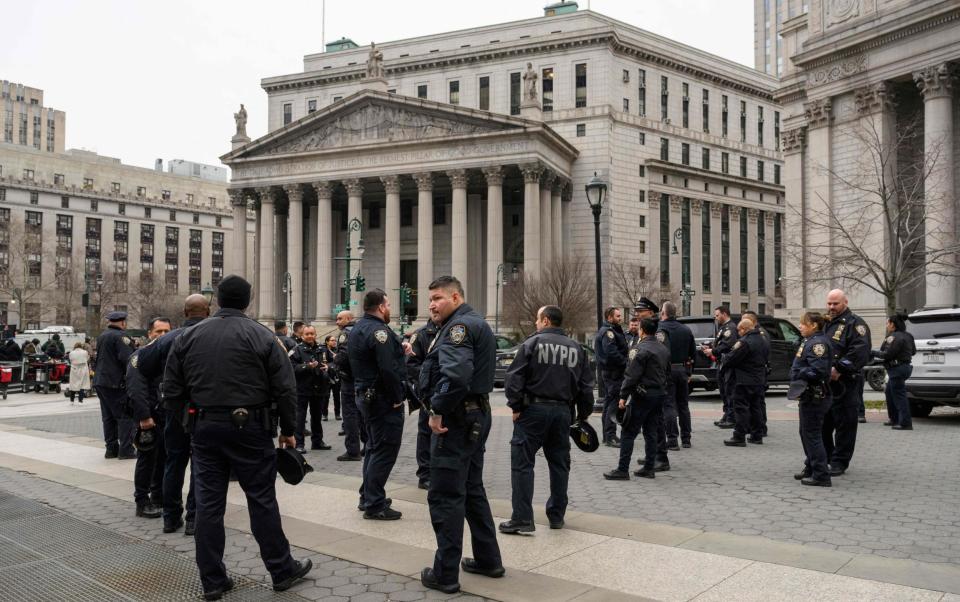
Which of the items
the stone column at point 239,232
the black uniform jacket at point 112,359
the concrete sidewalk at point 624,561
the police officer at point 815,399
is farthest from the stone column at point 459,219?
the concrete sidewalk at point 624,561

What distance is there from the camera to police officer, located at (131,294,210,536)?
24.3 feet

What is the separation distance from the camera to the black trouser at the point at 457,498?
5488 mm

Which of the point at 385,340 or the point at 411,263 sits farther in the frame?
the point at 411,263

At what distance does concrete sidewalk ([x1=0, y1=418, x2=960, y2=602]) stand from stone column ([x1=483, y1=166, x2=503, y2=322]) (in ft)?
148

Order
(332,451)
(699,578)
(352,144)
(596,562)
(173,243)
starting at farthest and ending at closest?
1. (173,243)
2. (352,144)
3. (332,451)
4. (596,562)
5. (699,578)

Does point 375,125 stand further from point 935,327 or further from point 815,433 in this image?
point 815,433

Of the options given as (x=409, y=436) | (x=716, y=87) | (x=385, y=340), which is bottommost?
(x=409, y=436)

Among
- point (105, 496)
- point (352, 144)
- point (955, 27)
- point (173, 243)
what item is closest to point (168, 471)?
point (105, 496)

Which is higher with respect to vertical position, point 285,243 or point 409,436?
point 285,243

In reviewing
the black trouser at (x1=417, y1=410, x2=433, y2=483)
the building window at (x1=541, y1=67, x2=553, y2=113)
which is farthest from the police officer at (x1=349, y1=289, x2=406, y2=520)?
the building window at (x1=541, y1=67, x2=553, y2=113)

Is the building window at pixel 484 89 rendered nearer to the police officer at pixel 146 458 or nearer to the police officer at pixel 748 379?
the police officer at pixel 748 379

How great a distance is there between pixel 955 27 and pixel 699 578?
33.9 metres

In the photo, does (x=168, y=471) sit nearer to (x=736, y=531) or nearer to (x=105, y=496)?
(x=105, y=496)

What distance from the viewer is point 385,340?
8133mm
